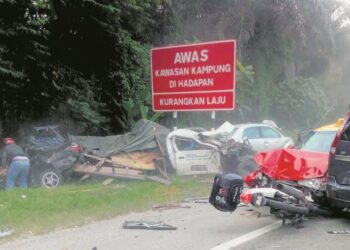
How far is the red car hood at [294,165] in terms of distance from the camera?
8266 millimetres

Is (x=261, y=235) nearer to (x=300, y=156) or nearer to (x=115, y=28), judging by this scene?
(x=300, y=156)

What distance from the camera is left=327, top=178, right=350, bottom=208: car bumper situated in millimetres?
7797

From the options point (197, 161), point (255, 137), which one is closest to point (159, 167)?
point (197, 161)

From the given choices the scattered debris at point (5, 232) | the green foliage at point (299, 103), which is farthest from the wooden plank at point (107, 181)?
the green foliage at point (299, 103)

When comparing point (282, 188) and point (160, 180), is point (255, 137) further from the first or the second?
point (282, 188)

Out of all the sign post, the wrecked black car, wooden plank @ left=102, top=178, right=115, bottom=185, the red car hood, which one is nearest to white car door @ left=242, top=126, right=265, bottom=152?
the sign post

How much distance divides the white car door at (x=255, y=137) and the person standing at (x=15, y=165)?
7.10 meters

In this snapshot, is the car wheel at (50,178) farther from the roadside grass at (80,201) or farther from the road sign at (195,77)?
the road sign at (195,77)

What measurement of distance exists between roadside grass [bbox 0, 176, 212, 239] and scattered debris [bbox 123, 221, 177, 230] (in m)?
0.80

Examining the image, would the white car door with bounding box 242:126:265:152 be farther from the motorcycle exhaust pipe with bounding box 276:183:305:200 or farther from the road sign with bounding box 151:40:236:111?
the motorcycle exhaust pipe with bounding box 276:183:305:200

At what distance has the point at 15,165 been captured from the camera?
12.8 metres

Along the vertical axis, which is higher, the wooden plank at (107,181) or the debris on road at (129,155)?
the debris on road at (129,155)

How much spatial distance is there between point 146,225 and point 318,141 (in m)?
4.03

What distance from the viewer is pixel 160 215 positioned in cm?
928
